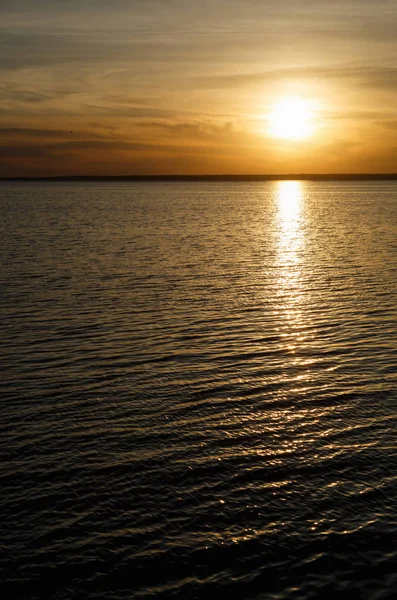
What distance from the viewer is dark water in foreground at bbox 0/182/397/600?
14.2 metres

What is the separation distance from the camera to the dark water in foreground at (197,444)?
46.8 feet

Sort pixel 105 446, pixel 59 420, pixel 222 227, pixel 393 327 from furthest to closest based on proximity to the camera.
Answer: pixel 222 227 → pixel 393 327 → pixel 59 420 → pixel 105 446

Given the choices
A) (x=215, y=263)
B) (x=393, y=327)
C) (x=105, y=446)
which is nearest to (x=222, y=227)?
(x=215, y=263)

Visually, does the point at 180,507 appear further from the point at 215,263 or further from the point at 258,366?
the point at 215,263

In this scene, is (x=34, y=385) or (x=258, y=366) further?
(x=258, y=366)

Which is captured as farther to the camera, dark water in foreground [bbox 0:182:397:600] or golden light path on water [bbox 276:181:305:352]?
golden light path on water [bbox 276:181:305:352]

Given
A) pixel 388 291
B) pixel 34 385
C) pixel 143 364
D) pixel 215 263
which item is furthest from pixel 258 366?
pixel 215 263

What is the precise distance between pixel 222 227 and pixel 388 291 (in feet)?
220

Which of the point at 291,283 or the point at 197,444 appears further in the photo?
the point at 291,283

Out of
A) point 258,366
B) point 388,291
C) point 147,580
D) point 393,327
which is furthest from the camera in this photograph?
point 388,291

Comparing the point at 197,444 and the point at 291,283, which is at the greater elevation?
the point at 291,283

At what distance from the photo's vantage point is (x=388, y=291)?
45.8m

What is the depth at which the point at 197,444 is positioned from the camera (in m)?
20.1

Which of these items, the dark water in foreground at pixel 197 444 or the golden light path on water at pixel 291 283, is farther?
the golden light path on water at pixel 291 283
